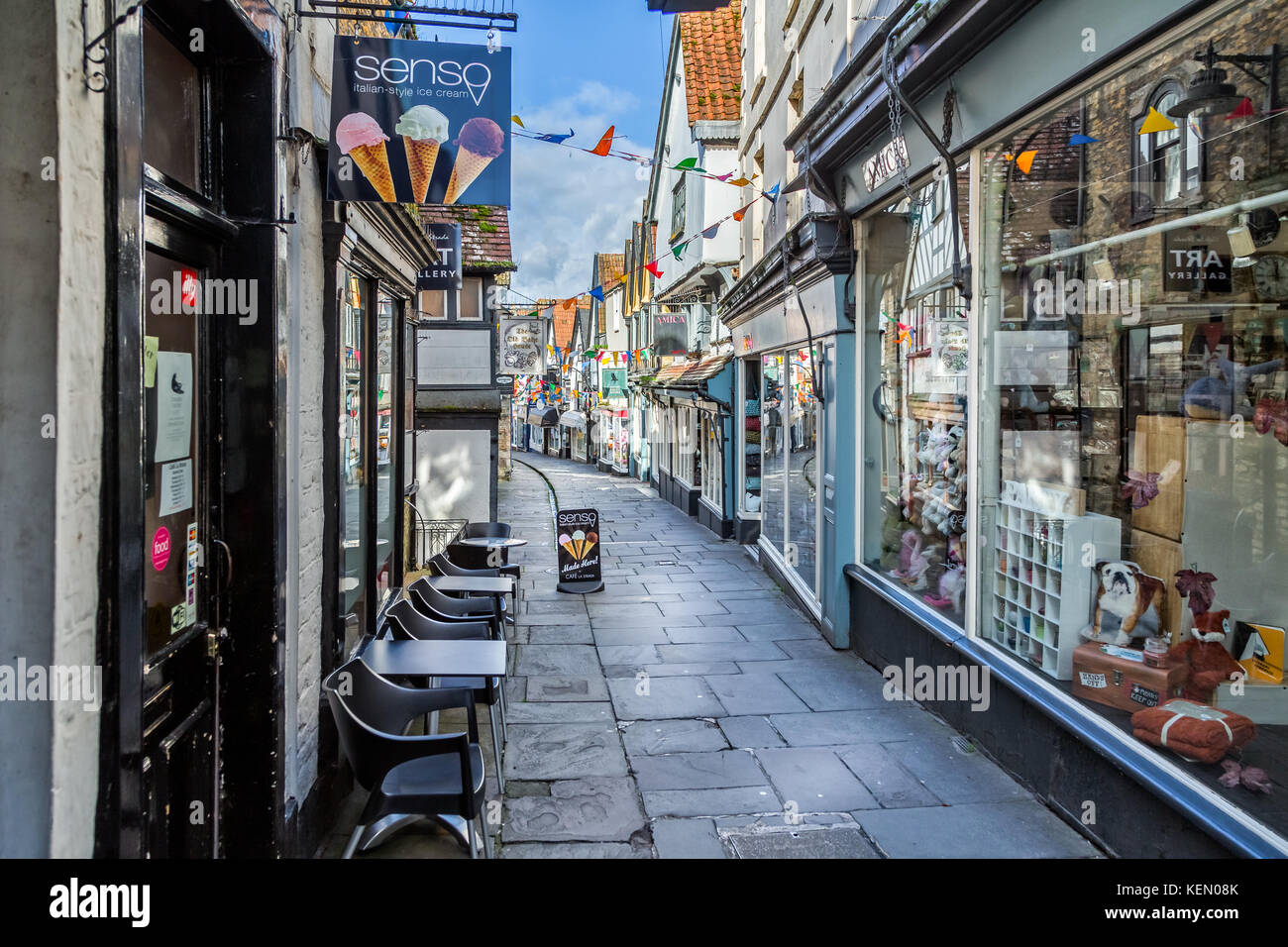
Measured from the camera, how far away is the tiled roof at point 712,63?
63.6 feet

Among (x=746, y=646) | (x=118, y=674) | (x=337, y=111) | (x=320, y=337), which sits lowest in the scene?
(x=746, y=646)

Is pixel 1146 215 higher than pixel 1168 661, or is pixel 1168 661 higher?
pixel 1146 215

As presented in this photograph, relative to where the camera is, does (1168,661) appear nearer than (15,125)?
No

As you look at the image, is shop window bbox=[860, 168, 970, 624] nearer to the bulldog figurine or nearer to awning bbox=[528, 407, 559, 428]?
the bulldog figurine

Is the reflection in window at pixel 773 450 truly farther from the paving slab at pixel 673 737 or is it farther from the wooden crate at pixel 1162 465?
the wooden crate at pixel 1162 465

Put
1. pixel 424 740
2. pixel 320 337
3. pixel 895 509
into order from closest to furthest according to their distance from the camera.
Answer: pixel 424 740
pixel 320 337
pixel 895 509

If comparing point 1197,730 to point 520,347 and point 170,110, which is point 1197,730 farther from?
point 520,347

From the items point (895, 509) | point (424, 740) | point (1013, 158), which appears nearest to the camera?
point (424, 740)

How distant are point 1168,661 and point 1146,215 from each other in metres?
2.36

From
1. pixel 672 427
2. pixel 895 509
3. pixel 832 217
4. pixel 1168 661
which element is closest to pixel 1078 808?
pixel 1168 661

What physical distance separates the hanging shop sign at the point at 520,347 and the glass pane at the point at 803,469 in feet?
43.5

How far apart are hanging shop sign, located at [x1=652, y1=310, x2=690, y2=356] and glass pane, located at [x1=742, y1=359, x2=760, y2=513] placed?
30.4ft

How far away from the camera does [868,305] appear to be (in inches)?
336

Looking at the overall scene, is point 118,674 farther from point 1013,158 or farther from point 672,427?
point 672,427
